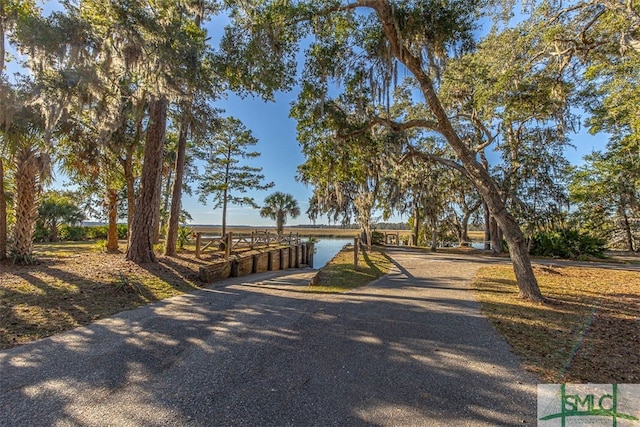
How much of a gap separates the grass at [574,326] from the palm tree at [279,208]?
836 inches

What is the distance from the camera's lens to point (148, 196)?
27.0 feet

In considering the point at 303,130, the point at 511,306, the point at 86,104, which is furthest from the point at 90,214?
the point at 511,306

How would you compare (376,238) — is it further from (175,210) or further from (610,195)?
(175,210)

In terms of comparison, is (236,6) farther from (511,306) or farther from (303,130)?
(511,306)

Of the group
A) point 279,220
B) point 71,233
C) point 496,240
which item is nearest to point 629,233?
point 496,240

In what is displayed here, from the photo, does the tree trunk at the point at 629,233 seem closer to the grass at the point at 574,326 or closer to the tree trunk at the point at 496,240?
the tree trunk at the point at 496,240

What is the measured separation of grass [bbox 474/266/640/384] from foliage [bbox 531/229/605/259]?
23.7 ft

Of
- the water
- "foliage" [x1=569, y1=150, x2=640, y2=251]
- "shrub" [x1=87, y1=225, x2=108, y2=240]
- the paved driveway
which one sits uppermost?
"foliage" [x1=569, y1=150, x2=640, y2=251]

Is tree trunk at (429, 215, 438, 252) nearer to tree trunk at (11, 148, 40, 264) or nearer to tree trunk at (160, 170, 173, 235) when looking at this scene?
tree trunk at (160, 170, 173, 235)

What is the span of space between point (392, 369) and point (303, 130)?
6.86 meters

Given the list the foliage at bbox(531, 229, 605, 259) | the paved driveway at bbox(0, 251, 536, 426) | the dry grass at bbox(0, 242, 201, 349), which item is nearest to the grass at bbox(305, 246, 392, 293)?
the paved driveway at bbox(0, 251, 536, 426)

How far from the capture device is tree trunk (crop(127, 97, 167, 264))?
8086mm

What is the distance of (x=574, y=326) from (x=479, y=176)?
134 inches

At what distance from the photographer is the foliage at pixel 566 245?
1417 cm
